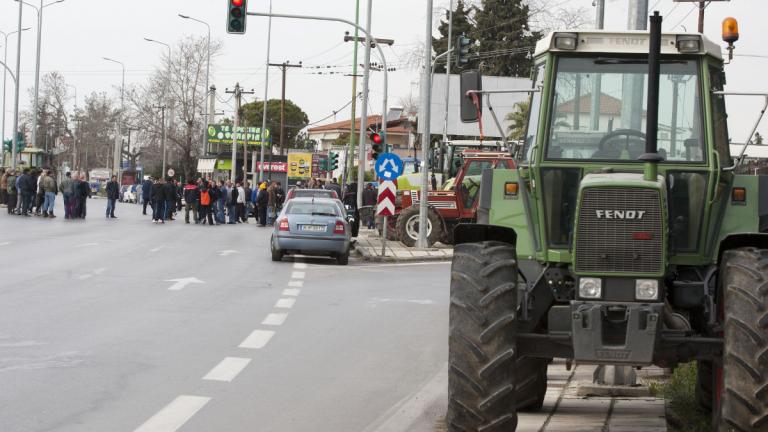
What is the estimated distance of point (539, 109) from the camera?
834 centimetres

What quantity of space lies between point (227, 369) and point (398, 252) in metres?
19.9

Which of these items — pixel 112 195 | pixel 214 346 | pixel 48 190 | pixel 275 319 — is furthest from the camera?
pixel 112 195

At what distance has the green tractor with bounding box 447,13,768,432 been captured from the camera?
23.6ft

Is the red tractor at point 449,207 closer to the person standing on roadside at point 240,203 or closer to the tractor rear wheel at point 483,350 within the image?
the person standing on roadside at point 240,203

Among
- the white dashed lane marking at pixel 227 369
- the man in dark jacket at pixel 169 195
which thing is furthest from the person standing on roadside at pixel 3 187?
the white dashed lane marking at pixel 227 369

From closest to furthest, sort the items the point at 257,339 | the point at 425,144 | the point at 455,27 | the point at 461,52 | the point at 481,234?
the point at 481,234 → the point at 257,339 → the point at 461,52 → the point at 425,144 → the point at 455,27

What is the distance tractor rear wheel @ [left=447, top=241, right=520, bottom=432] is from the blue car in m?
19.5

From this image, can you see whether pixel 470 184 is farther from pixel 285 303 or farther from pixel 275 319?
pixel 275 319

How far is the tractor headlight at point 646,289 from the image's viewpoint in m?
7.34

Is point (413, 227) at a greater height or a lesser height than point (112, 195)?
lesser

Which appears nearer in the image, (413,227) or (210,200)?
(413,227)

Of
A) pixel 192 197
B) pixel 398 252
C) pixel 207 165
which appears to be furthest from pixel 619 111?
pixel 207 165

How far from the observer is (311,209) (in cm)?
2741

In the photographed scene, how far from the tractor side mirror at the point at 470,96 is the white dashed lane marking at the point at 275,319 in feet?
21.9
